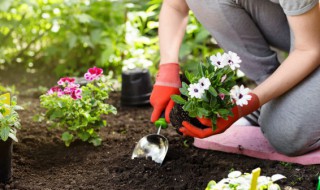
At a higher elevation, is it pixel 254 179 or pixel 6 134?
pixel 254 179

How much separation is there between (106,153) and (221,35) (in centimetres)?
73

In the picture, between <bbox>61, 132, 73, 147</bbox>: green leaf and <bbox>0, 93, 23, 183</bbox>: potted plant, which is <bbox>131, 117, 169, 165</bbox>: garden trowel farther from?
<bbox>0, 93, 23, 183</bbox>: potted plant

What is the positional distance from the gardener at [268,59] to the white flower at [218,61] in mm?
215

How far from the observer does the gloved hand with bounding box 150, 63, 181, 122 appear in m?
2.47

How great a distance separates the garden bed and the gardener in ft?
0.53

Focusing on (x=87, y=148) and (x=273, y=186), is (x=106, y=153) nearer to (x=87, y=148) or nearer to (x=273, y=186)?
(x=87, y=148)

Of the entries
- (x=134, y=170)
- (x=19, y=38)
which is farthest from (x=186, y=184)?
(x=19, y=38)

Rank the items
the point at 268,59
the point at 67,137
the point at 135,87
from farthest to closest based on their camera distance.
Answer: the point at 135,87
the point at 268,59
the point at 67,137

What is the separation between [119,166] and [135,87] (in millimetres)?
846

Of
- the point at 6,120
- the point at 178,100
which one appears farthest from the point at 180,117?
the point at 6,120

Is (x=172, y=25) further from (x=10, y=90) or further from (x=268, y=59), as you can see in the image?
(x=10, y=90)

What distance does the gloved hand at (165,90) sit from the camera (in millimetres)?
2473

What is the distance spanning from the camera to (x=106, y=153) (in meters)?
2.63

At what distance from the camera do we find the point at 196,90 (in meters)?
2.12
